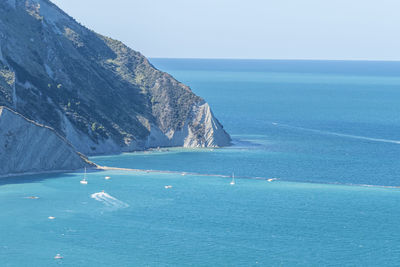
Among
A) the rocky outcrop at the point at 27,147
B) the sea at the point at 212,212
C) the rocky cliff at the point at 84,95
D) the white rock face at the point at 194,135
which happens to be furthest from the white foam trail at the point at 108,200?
the white rock face at the point at 194,135

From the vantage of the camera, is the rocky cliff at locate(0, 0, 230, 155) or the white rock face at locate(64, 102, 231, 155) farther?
the white rock face at locate(64, 102, 231, 155)

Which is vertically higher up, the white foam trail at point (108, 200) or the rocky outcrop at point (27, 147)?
the rocky outcrop at point (27, 147)

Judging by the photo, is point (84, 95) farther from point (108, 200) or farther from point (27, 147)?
point (108, 200)

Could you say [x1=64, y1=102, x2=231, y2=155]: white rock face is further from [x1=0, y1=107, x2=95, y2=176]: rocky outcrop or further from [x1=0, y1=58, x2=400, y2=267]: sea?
[x1=0, y1=107, x2=95, y2=176]: rocky outcrop

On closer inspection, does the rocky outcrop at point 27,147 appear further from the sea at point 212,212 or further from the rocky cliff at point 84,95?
the rocky cliff at point 84,95

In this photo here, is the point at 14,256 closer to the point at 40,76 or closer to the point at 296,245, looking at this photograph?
the point at 296,245

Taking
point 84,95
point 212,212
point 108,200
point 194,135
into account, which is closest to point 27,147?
point 108,200

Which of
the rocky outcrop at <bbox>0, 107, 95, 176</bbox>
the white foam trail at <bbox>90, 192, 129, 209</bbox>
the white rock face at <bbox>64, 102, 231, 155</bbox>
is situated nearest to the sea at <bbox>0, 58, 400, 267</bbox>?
the white foam trail at <bbox>90, 192, 129, 209</bbox>
